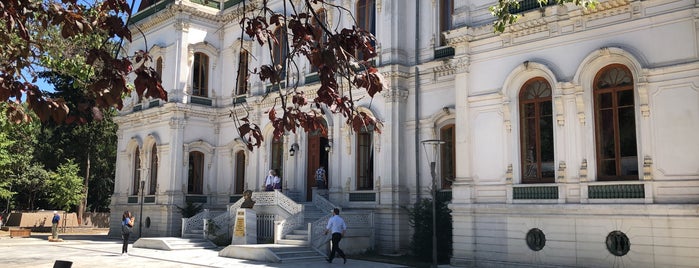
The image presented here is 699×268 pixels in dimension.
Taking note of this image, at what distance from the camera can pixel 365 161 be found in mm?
26109

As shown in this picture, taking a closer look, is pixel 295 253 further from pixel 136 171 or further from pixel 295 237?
pixel 136 171

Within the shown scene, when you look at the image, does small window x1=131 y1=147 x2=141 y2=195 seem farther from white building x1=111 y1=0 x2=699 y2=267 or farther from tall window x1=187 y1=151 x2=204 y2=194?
white building x1=111 y1=0 x2=699 y2=267

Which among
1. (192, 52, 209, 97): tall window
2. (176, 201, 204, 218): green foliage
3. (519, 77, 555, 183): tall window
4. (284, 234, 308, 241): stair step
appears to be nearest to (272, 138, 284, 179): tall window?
(176, 201, 204, 218): green foliage

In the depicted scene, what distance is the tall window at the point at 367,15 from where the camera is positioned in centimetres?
2633

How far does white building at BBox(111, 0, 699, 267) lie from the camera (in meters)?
15.6

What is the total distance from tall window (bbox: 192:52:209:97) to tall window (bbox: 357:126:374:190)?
1122cm

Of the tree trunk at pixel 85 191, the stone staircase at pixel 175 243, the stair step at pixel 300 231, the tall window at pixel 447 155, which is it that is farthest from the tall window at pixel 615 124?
the tree trunk at pixel 85 191

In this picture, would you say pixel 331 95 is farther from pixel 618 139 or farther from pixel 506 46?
pixel 506 46

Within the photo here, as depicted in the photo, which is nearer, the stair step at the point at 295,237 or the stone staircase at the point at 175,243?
the stair step at the point at 295,237

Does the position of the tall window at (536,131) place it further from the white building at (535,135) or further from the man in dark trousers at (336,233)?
the man in dark trousers at (336,233)

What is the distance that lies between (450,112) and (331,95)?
18509 mm

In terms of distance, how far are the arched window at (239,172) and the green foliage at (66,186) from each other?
18.4 meters

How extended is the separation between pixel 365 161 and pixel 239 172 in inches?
361

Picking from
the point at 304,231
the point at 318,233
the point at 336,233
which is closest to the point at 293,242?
the point at 304,231
